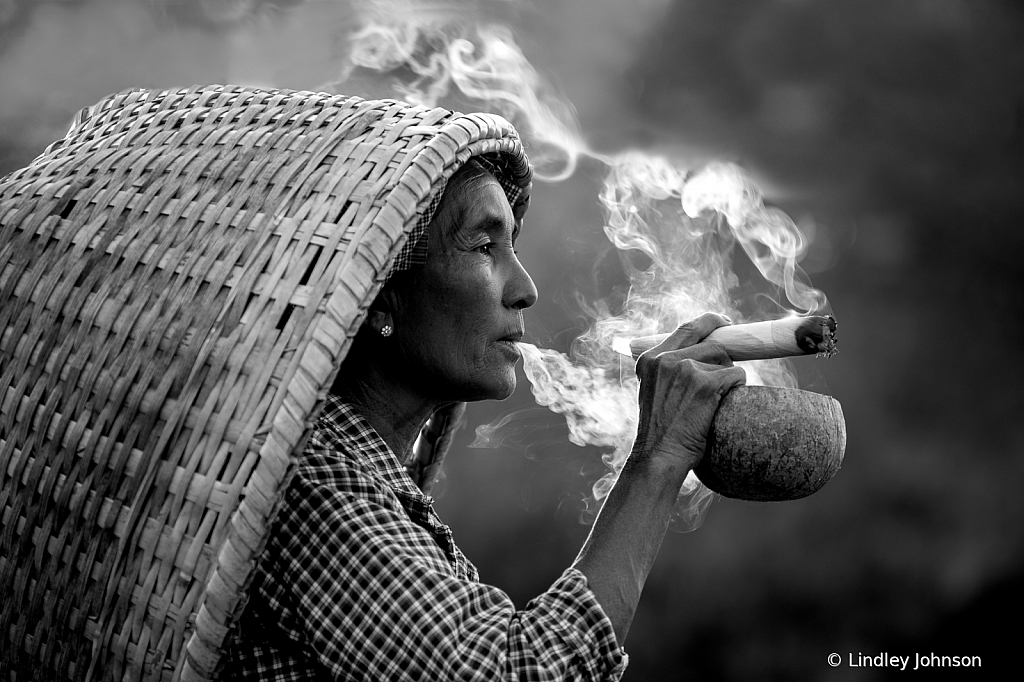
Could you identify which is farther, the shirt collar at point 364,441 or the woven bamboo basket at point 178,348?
the shirt collar at point 364,441

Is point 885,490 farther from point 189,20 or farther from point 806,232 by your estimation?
point 189,20

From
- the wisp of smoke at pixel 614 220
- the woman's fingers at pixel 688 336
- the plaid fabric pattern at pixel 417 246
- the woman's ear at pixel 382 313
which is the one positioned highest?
the plaid fabric pattern at pixel 417 246

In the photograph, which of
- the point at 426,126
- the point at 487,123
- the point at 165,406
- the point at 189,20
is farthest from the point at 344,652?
the point at 189,20

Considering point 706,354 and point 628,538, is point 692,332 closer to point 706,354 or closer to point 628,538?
point 706,354

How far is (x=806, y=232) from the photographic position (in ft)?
13.9

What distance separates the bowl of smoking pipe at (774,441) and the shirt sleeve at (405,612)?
45cm

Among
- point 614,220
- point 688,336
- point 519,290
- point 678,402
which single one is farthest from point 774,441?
point 614,220

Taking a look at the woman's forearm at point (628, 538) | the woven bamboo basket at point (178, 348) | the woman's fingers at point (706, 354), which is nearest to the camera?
the woven bamboo basket at point (178, 348)

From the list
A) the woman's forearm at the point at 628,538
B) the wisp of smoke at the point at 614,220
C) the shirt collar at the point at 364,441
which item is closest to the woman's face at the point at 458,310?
the shirt collar at the point at 364,441

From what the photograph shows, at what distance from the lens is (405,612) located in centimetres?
130

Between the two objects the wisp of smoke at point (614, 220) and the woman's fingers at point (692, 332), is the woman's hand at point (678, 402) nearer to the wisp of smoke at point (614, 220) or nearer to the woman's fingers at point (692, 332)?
the woman's fingers at point (692, 332)

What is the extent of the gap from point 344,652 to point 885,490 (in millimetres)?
3699

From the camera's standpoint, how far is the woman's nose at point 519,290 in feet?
6.27

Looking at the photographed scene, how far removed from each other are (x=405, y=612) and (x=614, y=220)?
2.92 meters
